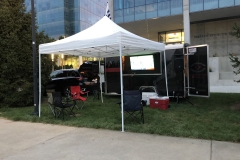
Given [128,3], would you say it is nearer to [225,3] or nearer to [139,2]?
[139,2]

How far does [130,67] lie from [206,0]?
35.8 feet

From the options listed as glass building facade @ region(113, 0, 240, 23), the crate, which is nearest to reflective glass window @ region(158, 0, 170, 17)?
glass building facade @ region(113, 0, 240, 23)

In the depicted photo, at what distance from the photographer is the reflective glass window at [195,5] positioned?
18469 millimetres

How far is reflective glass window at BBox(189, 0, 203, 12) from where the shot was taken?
18.5 meters

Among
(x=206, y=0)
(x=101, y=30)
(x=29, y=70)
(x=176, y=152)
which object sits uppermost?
(x=206, y=0)

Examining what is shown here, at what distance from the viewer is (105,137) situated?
215 inches

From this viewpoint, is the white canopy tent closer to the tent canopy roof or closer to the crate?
the tent canopy roof

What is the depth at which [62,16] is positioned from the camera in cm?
4616

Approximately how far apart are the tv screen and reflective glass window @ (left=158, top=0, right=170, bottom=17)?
10.5 m

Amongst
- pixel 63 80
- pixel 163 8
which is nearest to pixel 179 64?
pixel 63 80

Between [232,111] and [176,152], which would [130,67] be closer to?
[232,111]

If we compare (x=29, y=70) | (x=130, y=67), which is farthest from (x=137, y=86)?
(x=29, y=70)

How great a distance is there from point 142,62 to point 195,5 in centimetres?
1078

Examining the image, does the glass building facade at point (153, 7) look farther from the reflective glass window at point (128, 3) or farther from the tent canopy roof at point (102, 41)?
the tent canopy roof at point (102, 41)
